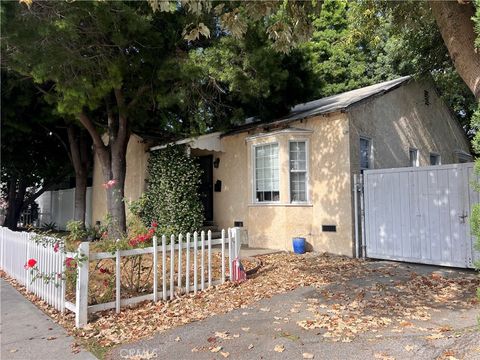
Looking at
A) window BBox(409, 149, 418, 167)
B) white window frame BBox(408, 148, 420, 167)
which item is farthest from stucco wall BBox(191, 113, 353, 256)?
window BBox(409, 149, 418, 167)

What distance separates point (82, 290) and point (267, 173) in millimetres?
7110

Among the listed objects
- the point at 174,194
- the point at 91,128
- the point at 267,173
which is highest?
the point at 91,128

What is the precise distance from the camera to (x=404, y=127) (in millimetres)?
12508

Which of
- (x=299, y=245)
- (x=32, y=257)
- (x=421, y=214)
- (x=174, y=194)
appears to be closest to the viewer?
(x=32, y=257)

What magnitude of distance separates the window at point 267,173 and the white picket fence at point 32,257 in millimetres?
6363

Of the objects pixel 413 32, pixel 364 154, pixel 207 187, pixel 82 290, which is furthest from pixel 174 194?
pixel 413 32

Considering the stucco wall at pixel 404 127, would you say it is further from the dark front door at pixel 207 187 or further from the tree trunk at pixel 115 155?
the tree trunk at pixel 115 155

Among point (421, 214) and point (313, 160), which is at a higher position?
point (313, 160)

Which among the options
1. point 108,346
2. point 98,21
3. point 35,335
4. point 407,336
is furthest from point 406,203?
point 98,21

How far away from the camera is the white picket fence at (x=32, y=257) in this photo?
5.69 meters

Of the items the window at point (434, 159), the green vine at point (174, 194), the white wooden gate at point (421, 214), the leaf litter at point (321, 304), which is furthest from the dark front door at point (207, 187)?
the window at point (434, 159)

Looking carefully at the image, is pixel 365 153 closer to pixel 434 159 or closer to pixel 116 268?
pixel 434 159

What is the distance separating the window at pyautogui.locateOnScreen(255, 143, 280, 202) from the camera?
438 inches

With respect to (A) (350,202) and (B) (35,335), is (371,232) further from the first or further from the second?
(B) (35,335)
